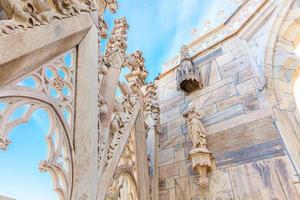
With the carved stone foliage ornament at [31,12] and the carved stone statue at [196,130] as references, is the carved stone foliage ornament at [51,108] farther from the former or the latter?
the carved stone statue at [196,130]

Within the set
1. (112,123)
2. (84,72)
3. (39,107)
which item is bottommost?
(39,107)

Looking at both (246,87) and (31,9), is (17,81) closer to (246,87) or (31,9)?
(31,9)

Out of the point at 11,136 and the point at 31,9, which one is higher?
the point at 31,9

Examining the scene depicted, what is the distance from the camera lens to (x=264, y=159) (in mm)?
2711

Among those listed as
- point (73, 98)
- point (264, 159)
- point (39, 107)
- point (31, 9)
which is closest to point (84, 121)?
point (73, 98)

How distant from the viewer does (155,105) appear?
3.96m

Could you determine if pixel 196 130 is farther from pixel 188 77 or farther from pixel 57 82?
pixel 57 82

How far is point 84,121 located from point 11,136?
2.03 feet

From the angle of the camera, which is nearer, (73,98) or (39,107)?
(39,107)

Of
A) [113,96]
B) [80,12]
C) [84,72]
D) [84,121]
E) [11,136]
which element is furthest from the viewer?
[113,96]

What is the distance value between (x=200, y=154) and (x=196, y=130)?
0.39 metres

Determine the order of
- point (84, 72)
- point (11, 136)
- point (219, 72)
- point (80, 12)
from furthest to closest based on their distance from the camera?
point (219, 72) → point (80, 12) → point (84, 72) → point (11, 136)

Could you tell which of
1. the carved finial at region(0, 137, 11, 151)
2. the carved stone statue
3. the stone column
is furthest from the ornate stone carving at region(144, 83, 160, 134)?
the carved finial at region(0, 137, 11, 151)

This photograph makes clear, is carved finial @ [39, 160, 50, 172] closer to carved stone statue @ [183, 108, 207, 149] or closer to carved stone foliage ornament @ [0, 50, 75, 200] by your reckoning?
carved stone foliage ornament @ [0, 50, 75, 200]
